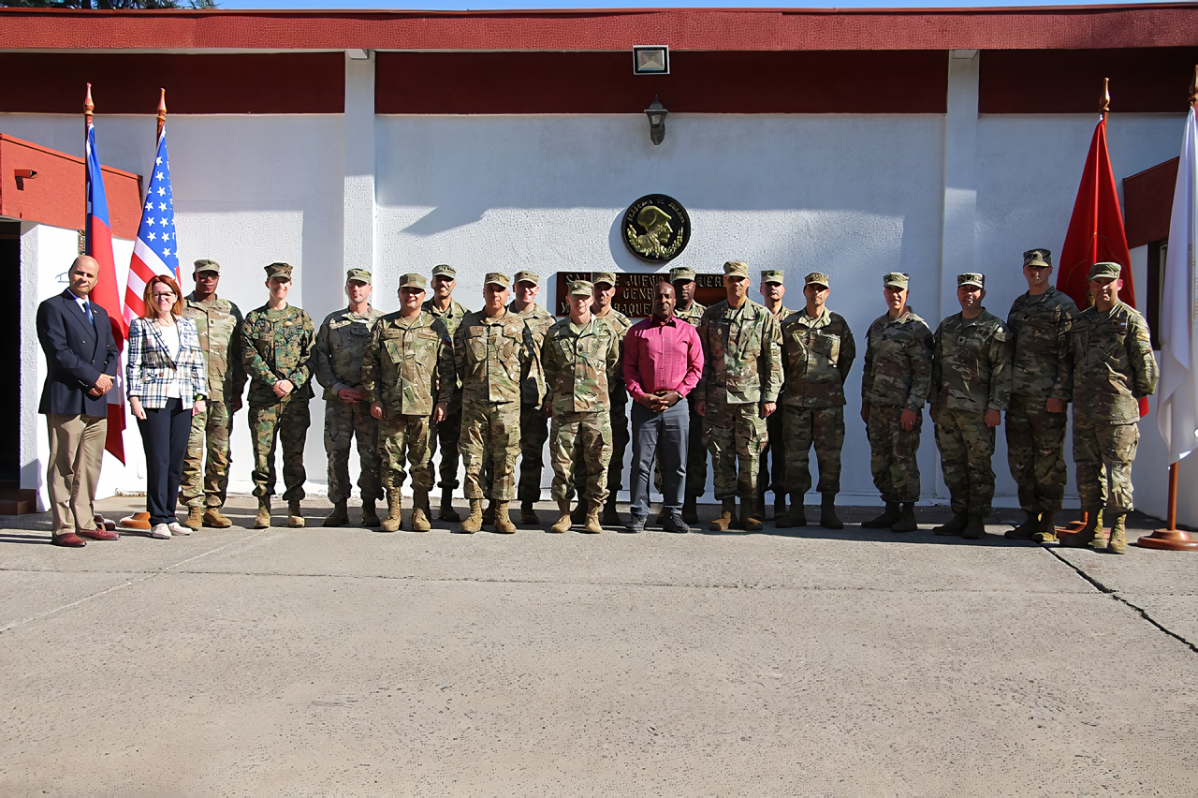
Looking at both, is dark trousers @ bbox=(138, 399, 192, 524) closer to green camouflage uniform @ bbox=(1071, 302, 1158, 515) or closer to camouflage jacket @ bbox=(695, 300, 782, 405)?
camouflage jacket @ bbox=(695, 300, 782, 405)

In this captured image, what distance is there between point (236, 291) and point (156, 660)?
5.63 m

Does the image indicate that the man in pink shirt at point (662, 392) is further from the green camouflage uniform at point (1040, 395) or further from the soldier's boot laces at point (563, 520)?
the green camouflage uniform at point (1040, 395)

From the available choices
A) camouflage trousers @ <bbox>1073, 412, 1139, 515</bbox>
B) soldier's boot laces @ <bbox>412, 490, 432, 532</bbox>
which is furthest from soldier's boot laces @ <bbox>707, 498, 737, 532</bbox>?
camouflage trousers @ <bbox>1073, 412, 1139, 515</bbox>

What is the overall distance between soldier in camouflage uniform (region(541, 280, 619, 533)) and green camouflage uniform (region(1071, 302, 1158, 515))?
328 centimetres

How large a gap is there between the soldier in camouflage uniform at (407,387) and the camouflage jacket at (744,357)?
1.98 meters

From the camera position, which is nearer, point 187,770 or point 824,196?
point 187,770

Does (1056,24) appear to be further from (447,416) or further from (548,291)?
(447,416)

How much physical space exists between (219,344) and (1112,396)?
6269mm

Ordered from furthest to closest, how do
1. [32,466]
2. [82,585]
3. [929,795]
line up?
[32,466], [82,585], [929,795]

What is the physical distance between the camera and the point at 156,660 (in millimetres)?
4121

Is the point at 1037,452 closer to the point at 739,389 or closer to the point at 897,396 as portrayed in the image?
the point at 897,396

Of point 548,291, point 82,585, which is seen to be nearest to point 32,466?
point 82,585

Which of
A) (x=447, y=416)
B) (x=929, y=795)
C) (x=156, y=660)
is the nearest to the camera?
(x=929, y=795)

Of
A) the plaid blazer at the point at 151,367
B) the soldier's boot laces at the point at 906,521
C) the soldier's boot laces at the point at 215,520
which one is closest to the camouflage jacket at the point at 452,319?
the plaid blazer at the point at 151,367
